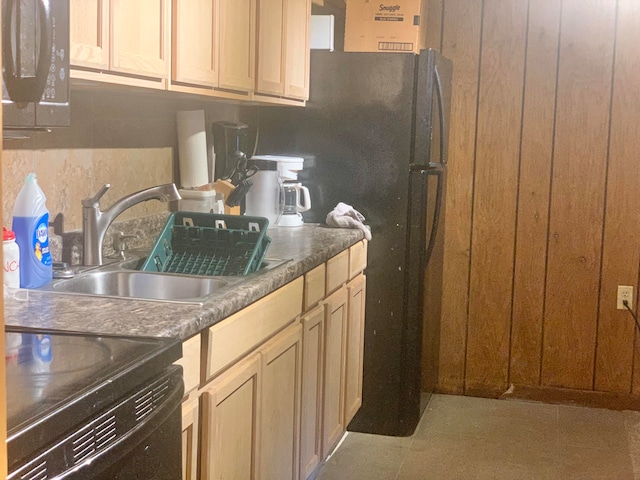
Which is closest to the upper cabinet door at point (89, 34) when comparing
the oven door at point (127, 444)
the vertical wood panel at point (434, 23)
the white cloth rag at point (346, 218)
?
the oven door at point (127, 444)

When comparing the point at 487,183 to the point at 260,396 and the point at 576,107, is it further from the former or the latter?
the point at 260,396

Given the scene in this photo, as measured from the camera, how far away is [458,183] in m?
3.89

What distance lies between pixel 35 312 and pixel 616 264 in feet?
9.25

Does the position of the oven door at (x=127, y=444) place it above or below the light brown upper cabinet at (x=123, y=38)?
below

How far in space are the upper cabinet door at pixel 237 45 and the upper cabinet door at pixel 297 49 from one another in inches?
12.8

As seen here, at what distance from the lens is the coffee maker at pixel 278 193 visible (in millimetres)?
3172

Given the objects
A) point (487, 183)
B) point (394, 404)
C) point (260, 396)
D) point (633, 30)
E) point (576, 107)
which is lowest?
point (394, 404)

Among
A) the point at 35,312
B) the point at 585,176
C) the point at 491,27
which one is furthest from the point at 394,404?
the point at 35,312

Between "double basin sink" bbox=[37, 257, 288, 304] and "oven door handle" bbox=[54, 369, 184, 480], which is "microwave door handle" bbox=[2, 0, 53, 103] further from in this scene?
"double basin sink" bbox=[37, 257, 288, 304]

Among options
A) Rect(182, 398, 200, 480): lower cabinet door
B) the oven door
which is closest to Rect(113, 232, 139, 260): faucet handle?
Rect(182, 398, 200, 480): lower cabinet door

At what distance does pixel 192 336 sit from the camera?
1691 millimetres

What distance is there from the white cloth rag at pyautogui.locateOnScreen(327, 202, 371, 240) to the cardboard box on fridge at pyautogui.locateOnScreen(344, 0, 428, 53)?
26.6 inches

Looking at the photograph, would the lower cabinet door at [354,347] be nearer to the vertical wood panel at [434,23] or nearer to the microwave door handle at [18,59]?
the vertical wood panel at [434,23]

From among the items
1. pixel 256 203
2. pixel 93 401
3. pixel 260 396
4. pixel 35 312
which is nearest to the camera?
pixel 93 401
